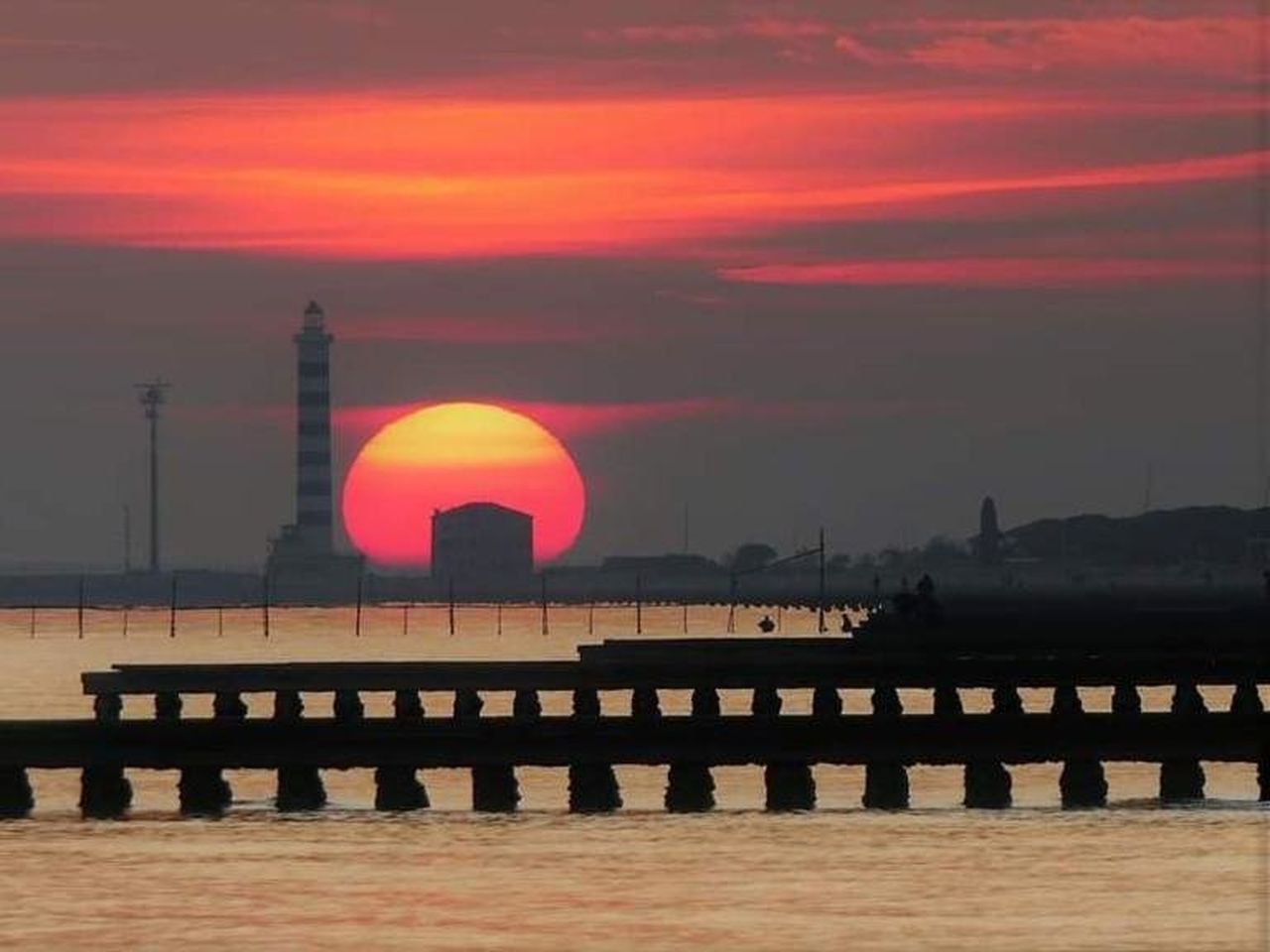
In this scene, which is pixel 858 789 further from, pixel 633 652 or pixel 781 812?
pixel 633 652

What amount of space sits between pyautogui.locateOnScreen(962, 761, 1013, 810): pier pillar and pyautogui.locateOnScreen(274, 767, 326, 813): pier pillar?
710 cm

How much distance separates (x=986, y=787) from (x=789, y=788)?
7.28 ft

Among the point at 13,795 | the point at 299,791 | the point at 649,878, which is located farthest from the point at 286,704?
the point at 649,878

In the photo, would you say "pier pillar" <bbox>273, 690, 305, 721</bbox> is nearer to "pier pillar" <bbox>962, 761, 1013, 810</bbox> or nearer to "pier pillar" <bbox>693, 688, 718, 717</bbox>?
"pier pillar" <bbox>693, 688, 718, 717</bbox>

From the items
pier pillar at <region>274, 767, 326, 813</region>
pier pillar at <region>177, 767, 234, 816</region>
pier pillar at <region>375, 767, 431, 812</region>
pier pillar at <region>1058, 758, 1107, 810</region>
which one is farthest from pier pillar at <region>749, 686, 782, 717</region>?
pier pillar at <region>177, 767, 234, 816</region>

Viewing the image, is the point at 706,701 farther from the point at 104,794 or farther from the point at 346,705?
the point at 104,794

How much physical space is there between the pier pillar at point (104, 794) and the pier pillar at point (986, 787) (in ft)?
29.9

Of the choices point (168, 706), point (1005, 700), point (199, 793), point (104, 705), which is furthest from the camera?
point (168, 706)

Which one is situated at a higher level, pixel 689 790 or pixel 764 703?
pixel 764 703

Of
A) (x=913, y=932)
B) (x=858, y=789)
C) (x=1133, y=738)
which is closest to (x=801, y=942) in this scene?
(x=913, y=932)

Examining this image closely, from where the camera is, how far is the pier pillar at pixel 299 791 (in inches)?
1772

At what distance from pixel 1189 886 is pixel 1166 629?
51111 millimetres

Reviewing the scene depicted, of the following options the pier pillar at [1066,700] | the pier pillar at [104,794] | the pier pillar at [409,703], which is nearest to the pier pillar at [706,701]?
the pier pillar at [409,703]

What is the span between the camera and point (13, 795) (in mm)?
43469
